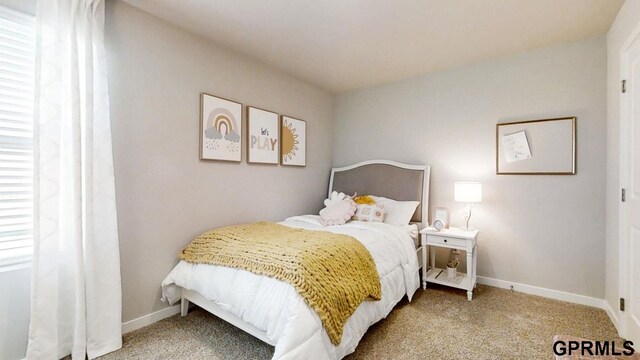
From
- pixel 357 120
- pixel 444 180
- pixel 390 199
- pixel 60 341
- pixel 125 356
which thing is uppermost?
pixel 357 120

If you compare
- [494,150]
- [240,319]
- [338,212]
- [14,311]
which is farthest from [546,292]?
[14,311]

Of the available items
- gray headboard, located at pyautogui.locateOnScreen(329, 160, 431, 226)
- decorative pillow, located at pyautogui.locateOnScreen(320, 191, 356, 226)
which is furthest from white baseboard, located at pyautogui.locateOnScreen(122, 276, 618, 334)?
decorative pillow, located at pyautogui.locateOnScreen(320, 191, 356, 226)

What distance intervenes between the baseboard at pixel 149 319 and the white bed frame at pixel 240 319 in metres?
0.08

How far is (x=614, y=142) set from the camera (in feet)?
7.34

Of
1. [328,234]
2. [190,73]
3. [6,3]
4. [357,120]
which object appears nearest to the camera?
[6,3]

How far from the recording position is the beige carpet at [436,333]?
6.07 ft

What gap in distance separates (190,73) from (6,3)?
109 centimetres

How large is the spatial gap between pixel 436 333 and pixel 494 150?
198cm

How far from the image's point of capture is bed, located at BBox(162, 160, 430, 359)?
1479 millimetres

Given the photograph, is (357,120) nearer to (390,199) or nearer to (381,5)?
(390,199)

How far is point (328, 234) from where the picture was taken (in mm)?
2236

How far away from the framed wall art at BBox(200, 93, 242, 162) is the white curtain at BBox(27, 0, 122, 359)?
0.74 metres

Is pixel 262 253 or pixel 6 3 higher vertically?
pixel 6 3

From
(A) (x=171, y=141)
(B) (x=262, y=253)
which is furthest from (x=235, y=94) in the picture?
(B) (x=262, y=253)
